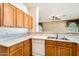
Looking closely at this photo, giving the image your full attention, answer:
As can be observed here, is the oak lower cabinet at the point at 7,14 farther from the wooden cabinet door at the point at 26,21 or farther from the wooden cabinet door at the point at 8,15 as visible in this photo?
the wooden cabinet door at the point at 26,21

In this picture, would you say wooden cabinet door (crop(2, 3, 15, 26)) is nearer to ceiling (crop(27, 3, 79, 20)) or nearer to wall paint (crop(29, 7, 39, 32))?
ceiling (crop(27, 3, 79, 20))

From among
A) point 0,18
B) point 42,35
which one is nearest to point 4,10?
point 0,18

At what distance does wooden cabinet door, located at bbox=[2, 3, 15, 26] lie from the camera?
68.7 inches

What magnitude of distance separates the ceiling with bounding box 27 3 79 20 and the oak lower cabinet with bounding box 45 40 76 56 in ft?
2.06

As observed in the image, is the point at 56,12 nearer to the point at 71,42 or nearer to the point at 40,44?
the point at 71,42

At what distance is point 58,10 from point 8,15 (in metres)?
1.15

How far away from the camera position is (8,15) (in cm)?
186

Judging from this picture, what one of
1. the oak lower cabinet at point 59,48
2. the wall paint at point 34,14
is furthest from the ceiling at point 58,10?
the oak lower cabinet at point 59,48

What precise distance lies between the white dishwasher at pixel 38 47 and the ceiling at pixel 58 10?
793 millimetres

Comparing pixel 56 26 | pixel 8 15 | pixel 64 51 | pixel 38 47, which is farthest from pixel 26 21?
pixel 64 51

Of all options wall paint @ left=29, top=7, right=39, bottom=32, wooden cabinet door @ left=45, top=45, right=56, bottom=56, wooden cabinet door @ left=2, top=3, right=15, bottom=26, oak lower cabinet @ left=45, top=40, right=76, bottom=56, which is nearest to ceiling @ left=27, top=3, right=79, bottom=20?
wall paint @ left=29, top=7, right=39, bottom=32

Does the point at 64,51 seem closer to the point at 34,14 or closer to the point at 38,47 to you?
the point at 38,47

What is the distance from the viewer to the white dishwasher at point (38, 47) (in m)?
2.92

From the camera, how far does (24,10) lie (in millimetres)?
2797
